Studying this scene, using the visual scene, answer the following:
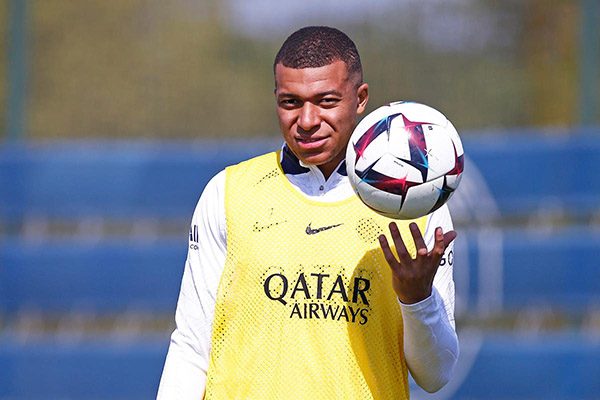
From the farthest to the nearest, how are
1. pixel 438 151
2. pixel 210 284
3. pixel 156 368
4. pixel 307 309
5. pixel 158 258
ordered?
pixel 158 258
pixel 156 368
pixel 210 284
pixel 307 309
pixel 438 151

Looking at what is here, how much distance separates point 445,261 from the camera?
11.0 feet

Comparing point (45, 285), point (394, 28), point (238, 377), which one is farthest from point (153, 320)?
point (238, 377)

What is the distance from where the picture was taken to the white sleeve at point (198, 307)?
345 centimetres

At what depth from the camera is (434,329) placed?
10.6 ft

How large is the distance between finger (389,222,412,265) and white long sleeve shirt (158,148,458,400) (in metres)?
0.26

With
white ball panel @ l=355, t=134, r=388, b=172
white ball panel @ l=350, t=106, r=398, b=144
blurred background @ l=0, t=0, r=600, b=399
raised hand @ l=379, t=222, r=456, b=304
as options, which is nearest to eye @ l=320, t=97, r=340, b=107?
white ball panel @ l=350, t=106, r=398, b=144

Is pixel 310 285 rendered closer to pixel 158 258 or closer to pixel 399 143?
pixel 399 143

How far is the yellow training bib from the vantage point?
10.8 ft

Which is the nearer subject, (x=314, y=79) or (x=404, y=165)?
(x=404, y=165)

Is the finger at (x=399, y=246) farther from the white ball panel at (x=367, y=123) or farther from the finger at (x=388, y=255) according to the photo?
the white ball panel at (x=367, y=123)

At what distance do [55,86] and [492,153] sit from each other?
3.12 metres

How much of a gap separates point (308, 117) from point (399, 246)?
45 cm

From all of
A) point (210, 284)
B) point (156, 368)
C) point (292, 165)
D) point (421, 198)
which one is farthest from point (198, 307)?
point (156, 368)

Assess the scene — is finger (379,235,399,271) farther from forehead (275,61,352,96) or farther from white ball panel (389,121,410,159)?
forehead (275,61,352,96)
